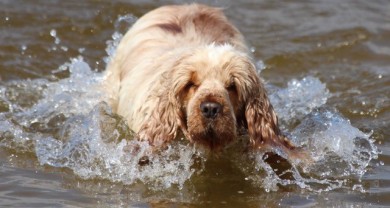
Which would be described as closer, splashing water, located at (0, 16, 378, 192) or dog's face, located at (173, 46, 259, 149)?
dog's face, located at (173, 46, 259, 149)

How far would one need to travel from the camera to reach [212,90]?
6.21m

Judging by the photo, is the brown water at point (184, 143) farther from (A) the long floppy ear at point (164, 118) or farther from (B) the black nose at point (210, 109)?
(B) the black nose at point (210, 109)

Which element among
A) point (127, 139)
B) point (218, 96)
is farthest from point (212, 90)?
point (127, 139)

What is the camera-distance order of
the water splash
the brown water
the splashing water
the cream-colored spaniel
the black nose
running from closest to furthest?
the black nose
the cream-colored spaniel
the brown water
the splashing water
the water splash

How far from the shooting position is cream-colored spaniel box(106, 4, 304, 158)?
246 inches

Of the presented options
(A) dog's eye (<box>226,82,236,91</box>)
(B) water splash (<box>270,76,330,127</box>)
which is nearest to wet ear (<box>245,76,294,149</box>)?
(A) dog's eye (<box>226,82,236,91</box>)

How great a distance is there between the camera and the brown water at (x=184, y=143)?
21.7 ft

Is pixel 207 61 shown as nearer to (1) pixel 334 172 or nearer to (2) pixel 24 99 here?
(1) pixel 334 172

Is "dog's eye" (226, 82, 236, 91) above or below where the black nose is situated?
above

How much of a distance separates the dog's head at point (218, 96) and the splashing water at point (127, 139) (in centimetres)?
27

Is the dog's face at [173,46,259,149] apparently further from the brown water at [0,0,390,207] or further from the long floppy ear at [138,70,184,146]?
the brown water at [0,0,390,207]

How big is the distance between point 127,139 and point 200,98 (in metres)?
1.13

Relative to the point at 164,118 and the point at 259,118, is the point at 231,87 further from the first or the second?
the point at 164,118

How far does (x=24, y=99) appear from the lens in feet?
28.7
